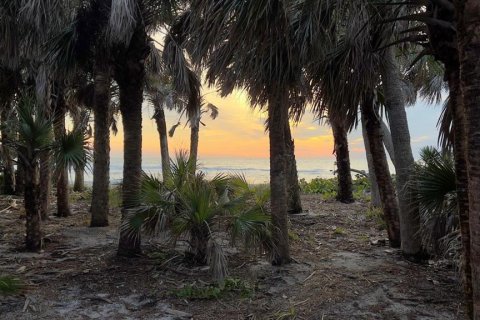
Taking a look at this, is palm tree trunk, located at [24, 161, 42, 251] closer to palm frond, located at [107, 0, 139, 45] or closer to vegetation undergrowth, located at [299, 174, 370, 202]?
palm frond, located at [107, 0, 139, 45]

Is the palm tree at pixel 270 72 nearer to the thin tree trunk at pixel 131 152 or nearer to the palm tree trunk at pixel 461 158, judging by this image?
the thin tree trunk at pixel 131 152

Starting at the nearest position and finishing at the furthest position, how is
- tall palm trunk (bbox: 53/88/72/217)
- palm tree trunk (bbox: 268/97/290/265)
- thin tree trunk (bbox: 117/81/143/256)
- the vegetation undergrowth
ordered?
palm tree trunk (bbox: 268/97/290/265) → thin tree trunk (bbox: 117/81/143/256) → tall palm trunk (bbox: 53/88/72/217) → the vegetation undergrowth

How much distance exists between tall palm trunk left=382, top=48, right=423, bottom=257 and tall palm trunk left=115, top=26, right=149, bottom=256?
15.5ft

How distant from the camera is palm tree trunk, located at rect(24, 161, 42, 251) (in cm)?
828

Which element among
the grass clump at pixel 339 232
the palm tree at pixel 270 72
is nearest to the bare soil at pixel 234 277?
the grass clump at pixel 339 232

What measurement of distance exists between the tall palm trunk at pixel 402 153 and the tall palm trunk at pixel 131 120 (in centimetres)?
473

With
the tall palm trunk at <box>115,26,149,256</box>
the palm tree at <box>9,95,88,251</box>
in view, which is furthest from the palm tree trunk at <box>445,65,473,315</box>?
the palm tree at <box>9,95,88,251</box>

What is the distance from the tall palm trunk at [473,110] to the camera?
122 inches

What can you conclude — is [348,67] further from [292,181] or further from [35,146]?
[35,146]

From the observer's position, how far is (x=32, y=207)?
27.6 feet

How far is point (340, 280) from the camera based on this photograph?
7.14 metres

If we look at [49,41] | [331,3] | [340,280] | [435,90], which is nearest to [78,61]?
[49,41]

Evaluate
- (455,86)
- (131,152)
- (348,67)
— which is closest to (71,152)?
(131,152)

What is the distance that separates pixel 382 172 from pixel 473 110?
6351mm
